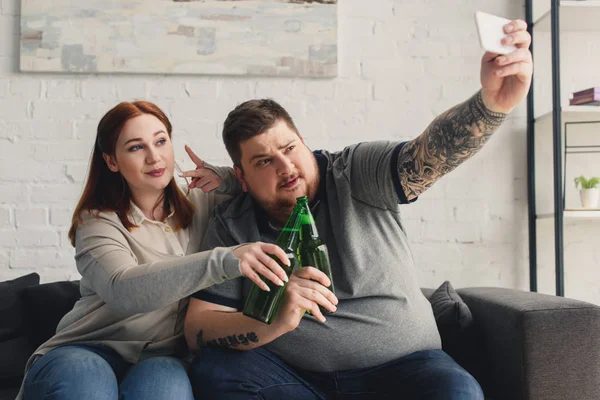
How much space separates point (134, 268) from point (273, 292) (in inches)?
13.7

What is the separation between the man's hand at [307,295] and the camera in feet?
4.52

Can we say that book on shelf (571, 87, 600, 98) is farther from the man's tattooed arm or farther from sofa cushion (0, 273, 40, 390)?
sofa cushion (0, 273, 40, 390)

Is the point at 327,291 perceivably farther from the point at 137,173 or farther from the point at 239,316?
the point at 137,173

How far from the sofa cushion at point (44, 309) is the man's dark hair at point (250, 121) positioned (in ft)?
2.41

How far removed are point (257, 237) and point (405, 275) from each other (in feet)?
1.31

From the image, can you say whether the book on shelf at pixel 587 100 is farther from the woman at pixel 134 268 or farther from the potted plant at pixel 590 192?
the woman at pixel 134 268

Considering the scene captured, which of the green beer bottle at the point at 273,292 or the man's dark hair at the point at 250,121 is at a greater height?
the man's dark hair at the point at 250,121

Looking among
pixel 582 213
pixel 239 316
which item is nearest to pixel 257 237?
pixel 239 316

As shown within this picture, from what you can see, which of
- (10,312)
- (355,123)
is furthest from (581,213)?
(10,312)

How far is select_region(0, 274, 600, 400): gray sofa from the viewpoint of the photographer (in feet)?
5.11

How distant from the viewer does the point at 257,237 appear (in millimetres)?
1745

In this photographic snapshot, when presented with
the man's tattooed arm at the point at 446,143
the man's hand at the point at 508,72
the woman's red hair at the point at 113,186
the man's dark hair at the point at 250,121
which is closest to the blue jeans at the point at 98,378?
the woman's red hair at the point at 113,186

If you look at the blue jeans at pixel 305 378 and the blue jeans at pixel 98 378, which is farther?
the blue jeans at pixel 305 378

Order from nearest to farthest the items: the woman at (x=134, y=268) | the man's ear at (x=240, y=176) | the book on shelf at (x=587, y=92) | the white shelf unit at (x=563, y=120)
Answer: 1. the woman at (x=134, y=268)
2. the man's ear at (x=240, y=176)
3. the book on shelf at (x=587, y=92)
4. the white shelf unit at (x=563, y=120)
